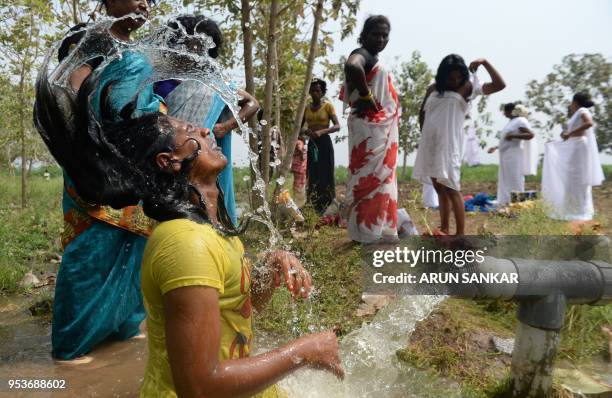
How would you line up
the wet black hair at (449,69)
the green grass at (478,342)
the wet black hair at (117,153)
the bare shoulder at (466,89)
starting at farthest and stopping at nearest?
the bare shoulder at (466,89)
the wet black hair at (449,69)
the green grass at (478,342)
the wet black hair at (117,153)

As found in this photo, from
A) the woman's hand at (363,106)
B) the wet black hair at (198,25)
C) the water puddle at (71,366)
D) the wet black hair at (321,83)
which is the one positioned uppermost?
the wet black hair at (321,83)

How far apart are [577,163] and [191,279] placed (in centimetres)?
674

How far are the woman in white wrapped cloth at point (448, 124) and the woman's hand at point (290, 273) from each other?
3172 mm

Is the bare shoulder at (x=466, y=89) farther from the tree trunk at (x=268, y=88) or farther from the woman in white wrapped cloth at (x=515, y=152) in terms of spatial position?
the woman in white wrapped cloth at (x=515, y=152)

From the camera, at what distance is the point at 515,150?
775cm

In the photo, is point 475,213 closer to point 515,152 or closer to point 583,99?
point 515,152

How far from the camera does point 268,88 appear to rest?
4684 mm

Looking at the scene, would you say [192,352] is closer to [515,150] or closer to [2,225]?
[2,225]

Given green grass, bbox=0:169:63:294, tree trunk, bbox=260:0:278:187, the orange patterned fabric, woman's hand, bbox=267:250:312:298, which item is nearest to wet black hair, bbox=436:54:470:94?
tree trunk, bbox=260:0:278:187

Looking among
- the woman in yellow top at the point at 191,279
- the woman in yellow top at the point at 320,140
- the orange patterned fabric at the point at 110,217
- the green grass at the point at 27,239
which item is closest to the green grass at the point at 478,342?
the woman in yellow top at the point at 191,279

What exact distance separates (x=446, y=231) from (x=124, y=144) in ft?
12.5

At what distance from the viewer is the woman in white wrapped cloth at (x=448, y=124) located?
455 cm

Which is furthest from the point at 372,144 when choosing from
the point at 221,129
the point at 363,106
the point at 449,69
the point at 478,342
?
the point at 478,342

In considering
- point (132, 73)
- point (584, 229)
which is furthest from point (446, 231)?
point (132, 73)
